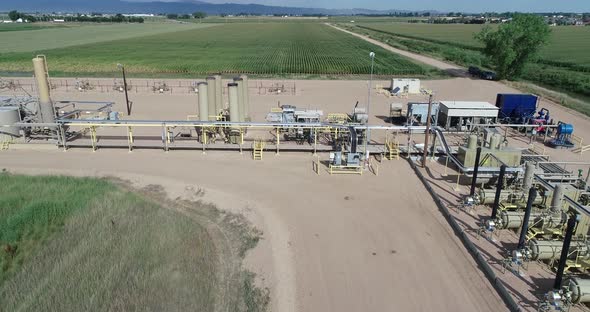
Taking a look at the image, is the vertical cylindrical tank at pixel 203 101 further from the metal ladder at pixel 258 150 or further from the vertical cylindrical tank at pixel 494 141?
the vertical cylindrical tank at pixel 494 141

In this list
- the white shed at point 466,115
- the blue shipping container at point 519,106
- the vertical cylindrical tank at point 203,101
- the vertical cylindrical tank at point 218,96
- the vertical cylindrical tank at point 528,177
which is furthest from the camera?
the blue shipping container at point 519,106

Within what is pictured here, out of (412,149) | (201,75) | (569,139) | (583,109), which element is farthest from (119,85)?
(583,109)

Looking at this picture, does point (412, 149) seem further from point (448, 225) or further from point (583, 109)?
point (583, 109)

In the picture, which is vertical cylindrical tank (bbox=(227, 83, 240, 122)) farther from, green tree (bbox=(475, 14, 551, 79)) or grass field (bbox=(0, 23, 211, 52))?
grass field (bbox=(0, 23, 211, 52))

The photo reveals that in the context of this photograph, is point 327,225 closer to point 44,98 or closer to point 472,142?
point 472,142

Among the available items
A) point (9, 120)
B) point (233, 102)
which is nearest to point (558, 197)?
point (233, 102)

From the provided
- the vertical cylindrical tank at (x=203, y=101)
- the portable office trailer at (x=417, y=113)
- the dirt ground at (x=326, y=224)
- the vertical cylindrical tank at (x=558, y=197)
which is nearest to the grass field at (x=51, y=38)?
the vertical cylindrical tank at (x=203, y=101)
